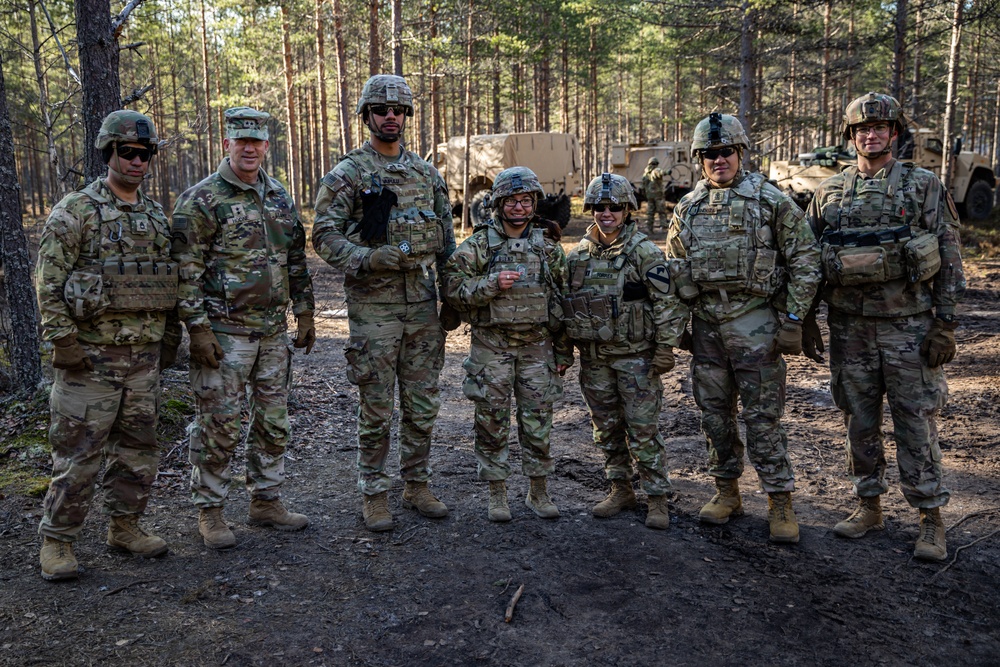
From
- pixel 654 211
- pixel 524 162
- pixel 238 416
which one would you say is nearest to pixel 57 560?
Result: pixel 238 416

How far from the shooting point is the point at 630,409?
4.33 m

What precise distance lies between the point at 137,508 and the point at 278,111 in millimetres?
26607

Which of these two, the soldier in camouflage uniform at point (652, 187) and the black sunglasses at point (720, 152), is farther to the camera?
the soldier in camouflage uniform at point (652, 187)

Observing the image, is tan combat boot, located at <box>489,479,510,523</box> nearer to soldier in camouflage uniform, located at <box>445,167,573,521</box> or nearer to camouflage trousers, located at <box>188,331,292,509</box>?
soldier in camouflage uniform, located at <box>445,167,573,521</box>

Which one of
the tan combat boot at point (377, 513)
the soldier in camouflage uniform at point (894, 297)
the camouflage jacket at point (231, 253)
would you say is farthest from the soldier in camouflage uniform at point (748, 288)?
the camouflage jacket at point (231, 253)

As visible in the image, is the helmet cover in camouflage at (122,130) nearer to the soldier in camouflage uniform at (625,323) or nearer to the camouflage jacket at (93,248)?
the camouflage jacket at (93,248)

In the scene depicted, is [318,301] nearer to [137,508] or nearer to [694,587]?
[137,508]

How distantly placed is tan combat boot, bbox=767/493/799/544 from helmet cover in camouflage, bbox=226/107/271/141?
11.4 feet

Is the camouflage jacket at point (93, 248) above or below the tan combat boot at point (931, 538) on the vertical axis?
above

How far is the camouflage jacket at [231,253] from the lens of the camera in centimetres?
399

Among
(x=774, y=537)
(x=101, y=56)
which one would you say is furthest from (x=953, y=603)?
(x=101, y=56)

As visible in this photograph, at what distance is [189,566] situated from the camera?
12.7ft

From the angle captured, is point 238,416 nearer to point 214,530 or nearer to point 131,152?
point 214,530

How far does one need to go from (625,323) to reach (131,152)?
2726 mm
